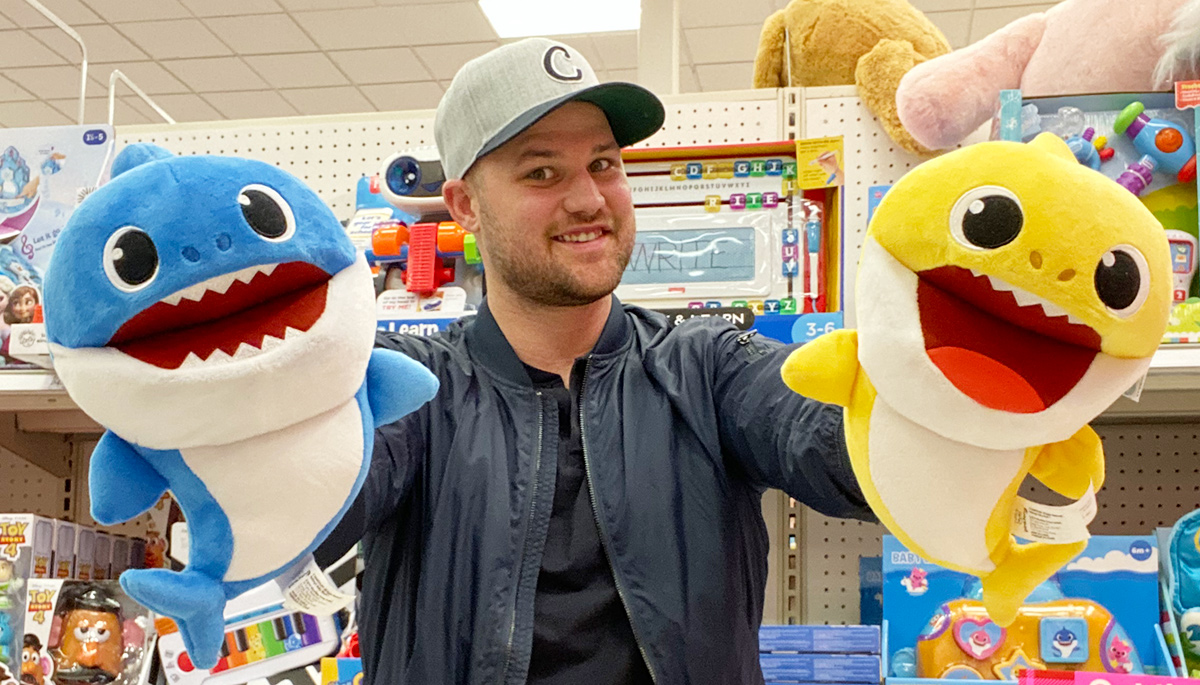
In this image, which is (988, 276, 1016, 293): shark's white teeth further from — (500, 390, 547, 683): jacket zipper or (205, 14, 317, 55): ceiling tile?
(205, 14, 317, 55): ceiling tile

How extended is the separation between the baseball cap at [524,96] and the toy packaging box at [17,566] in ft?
2.99

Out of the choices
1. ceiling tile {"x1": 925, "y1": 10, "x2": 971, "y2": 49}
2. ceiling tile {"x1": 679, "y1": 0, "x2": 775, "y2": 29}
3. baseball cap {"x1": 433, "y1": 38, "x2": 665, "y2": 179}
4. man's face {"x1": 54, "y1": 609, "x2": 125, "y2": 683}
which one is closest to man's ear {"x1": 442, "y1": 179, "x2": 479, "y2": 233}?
baseball cap {"x1": 433, "y1": 38, "x2": 665, "y2": 179}

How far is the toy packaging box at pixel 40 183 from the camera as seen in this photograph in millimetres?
1730

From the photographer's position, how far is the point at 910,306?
2.18ft

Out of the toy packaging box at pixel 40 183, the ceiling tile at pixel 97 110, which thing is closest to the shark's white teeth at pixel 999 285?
the toy packaging box at pixel 40 183

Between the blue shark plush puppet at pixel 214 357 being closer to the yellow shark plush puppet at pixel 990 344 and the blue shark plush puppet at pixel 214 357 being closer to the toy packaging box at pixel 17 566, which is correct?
the yellow shark plush puppet at pixel 990 344

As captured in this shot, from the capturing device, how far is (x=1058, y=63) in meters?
1.54

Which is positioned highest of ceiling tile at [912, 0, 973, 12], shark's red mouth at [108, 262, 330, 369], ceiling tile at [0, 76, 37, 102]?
ceiling tile at [912, 0, 973, 12]

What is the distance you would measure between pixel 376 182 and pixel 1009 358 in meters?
1.31

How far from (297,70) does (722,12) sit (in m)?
2.09

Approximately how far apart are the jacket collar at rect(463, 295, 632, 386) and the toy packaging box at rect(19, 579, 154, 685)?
80 centimetres

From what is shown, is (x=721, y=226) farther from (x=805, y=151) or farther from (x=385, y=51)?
(x=385, y=51)

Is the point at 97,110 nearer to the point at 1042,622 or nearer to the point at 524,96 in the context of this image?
Answer: the point at 524,96

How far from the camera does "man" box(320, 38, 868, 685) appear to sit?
1061mm
